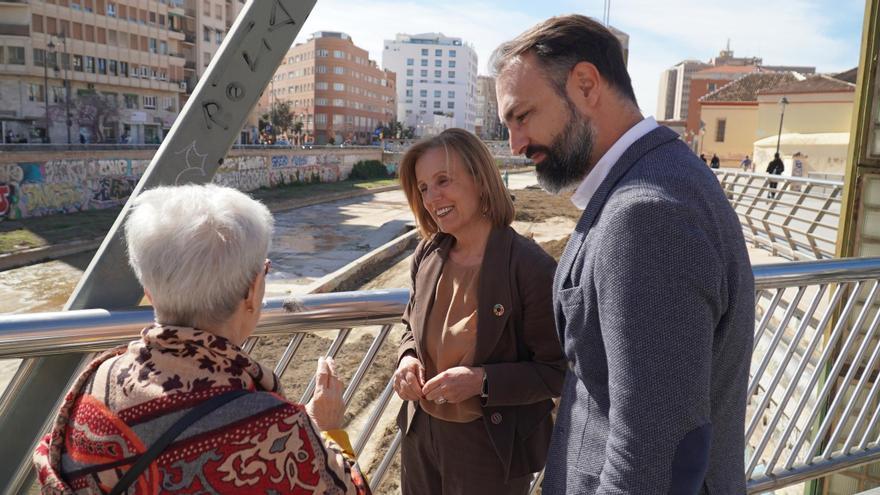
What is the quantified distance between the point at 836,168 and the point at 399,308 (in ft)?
129

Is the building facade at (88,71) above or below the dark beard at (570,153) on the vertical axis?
above

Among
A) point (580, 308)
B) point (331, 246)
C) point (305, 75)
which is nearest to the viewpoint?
point (580, 308)

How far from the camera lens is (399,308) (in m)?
2.46

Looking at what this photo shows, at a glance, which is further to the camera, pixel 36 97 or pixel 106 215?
pixel 36 97

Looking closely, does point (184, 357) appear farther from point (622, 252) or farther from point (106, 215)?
point (106, 215)

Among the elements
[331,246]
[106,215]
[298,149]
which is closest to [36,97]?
[298,149]

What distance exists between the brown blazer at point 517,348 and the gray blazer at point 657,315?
56 centimetres

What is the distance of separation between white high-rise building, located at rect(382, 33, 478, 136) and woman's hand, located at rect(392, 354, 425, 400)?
145309mm

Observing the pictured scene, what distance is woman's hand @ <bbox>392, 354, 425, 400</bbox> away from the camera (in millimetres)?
2150

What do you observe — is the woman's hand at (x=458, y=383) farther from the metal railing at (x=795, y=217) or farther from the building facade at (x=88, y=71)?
the building facade at (x=88, y=71)

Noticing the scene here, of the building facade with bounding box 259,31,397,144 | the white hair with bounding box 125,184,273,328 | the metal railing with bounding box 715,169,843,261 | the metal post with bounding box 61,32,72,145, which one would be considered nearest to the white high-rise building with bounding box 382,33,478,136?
the building facade with bounding box 259,31,397,144

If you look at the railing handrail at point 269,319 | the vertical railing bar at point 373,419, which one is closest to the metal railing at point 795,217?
the railing handrail at point 269,319

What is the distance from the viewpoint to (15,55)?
46.2 metres

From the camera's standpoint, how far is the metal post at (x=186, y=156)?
208 centimetres
